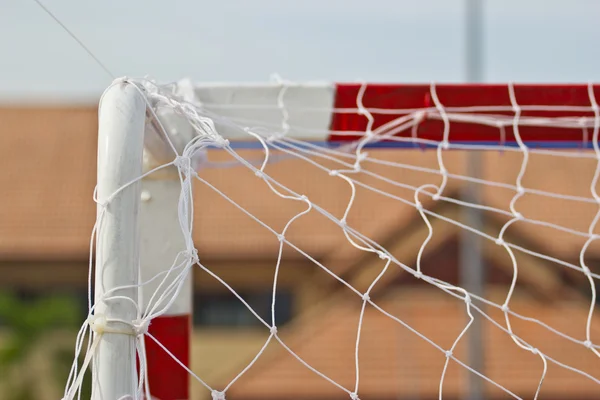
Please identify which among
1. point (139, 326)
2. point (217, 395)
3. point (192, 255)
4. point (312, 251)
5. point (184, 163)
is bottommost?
point (312, 251)

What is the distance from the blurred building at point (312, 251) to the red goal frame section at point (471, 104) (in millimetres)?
8635

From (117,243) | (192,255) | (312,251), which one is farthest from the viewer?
(312,251)

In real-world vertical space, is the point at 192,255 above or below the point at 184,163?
below

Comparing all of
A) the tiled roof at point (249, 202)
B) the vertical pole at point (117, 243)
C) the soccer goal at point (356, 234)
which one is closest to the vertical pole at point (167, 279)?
the soccer goal at point (356, 234)

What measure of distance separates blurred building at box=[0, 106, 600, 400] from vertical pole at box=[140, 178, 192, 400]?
28.3 feet

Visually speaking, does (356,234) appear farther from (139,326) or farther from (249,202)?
A: (249,202)

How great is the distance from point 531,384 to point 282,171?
232 inches

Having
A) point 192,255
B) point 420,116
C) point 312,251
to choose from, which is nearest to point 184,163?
point 192,255

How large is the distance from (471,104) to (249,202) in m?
11.6

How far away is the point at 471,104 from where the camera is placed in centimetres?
247

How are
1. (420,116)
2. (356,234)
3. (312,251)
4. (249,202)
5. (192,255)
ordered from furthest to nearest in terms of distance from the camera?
(249,202)
(312,251)
(420,116)
(356,234)
(192,255)

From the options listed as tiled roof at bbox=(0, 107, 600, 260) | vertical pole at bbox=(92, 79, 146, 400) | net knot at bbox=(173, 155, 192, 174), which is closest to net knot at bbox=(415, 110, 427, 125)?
net knot at bbox=(173, 155, 192, 174)

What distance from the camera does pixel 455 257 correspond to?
13.8 metres

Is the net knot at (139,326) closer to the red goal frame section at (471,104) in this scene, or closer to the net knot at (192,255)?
the net knot at (192,255)
